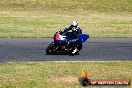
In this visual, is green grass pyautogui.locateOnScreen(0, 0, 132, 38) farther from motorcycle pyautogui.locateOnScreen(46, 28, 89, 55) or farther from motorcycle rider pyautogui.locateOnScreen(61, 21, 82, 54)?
motorcycle rider pyautogui.locateOnScreen(61, 21, 82, 54)

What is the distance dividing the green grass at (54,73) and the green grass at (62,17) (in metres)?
9.23

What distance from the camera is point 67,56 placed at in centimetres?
1869

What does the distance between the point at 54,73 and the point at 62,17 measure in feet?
73.5

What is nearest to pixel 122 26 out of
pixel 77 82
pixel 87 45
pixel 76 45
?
pixel 87 45

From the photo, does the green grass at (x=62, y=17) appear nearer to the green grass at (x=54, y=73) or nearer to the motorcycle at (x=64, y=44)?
the motorcycle at (x=64, y=44)

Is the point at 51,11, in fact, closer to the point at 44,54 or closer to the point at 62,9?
the point at 62,9

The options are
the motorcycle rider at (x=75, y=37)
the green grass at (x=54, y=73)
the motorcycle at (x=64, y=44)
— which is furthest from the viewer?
the motorcycle rider at (x=75, y=37)

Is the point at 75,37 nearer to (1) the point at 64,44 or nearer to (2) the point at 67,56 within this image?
(1) the point at 64,44

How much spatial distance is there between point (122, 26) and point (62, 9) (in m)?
9.92

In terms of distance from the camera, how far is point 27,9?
131ft

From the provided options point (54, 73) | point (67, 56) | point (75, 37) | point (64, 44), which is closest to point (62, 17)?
point (75, 37)

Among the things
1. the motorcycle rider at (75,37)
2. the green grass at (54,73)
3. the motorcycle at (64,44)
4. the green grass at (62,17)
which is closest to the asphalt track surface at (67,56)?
the motorcycle at (64,44)

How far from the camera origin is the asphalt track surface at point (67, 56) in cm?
1810

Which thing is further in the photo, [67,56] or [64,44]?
[64,44]
